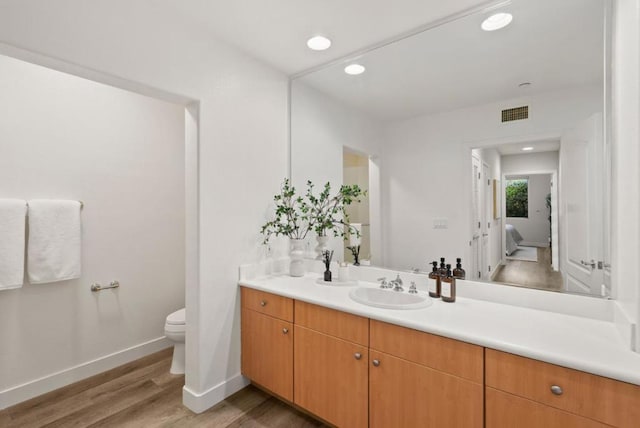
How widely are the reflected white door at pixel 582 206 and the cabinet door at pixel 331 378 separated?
115cm

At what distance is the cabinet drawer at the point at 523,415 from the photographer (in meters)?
1.04

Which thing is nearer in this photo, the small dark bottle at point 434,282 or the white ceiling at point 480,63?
the white ceiling at point 480,63

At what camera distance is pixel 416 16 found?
1.85 metres

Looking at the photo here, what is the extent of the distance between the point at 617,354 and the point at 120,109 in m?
3.46

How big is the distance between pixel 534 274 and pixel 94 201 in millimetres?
3123

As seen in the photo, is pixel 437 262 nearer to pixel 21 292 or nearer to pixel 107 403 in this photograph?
pixel 107 403

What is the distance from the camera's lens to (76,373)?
2326 mm

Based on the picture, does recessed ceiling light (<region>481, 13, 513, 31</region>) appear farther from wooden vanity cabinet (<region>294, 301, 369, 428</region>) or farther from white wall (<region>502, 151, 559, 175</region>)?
wooden vanity cabinet (<region>294, 301, 369, 428</region>)

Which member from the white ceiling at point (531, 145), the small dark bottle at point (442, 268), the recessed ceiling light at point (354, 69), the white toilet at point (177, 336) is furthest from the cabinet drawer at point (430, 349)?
the recessed ceiling light at point (354, 69)

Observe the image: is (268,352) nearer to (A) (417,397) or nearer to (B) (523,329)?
(A) (417,397)

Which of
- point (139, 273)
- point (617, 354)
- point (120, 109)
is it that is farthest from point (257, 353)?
point (120, 109)

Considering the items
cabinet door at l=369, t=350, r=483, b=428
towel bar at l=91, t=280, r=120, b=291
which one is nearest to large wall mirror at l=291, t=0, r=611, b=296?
cabinet door at l=369, t=350, r=483, b=428

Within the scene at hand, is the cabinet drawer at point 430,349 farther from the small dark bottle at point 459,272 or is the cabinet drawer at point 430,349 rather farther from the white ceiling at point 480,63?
the white ceiling at point 480,63

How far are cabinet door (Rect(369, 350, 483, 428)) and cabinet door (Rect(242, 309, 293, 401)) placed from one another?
0.60 meters
